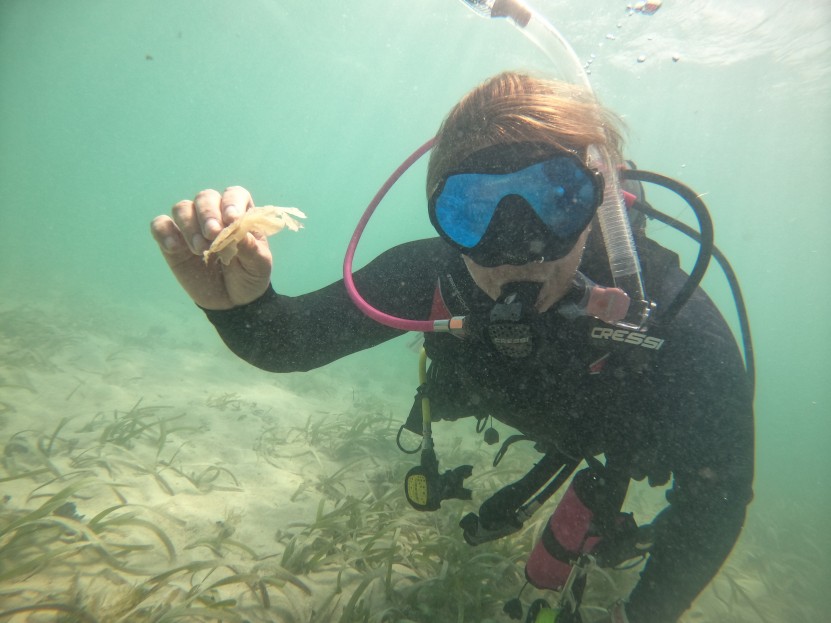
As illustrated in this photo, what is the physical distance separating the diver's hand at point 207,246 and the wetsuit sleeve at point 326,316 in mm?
114

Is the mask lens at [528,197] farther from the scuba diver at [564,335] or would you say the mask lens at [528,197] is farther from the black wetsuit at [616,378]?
the black wetsuit at [616,378]

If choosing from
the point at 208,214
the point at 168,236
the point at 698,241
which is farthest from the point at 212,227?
the point at 698,241

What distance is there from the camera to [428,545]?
110 inches

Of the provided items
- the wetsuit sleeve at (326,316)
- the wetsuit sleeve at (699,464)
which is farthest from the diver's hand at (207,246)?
the wetsuit sleeve at (699,464)

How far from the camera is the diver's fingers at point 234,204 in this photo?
126 centimetres

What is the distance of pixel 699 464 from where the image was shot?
1657 millimetres

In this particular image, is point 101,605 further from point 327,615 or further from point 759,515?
point 759,515

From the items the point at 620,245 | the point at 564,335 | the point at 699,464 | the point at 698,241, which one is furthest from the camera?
the point at 698,241

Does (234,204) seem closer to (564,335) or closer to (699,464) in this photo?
(564,335)

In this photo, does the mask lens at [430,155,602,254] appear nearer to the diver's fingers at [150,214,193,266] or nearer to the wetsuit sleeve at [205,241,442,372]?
the wetsuit sleeve at [205,241,442,372]

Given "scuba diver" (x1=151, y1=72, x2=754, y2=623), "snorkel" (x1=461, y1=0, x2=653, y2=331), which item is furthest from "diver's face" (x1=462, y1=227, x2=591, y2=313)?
"snorkel" (x1=461, y1=0, x2=653, y2=331)

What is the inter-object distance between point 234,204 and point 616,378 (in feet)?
6.44

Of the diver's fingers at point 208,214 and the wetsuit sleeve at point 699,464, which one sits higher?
the diver's fingers at point 208,214

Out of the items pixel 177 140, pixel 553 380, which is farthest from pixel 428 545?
pixel 177 140
